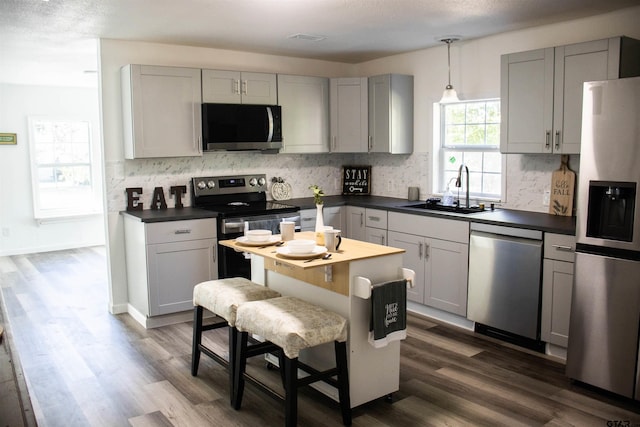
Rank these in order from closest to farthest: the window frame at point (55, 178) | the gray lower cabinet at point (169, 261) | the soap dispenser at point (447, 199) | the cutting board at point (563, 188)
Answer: the cutting board at point (563, 188) < the gray lower cabinet at point (169, 261) < the soap dispenser at point (447, 199) < the window frame at point (55, 178)

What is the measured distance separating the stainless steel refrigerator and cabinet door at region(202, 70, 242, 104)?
116 inches

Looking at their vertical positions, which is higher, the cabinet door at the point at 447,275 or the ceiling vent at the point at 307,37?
the ceiling vent at the point at 307,37

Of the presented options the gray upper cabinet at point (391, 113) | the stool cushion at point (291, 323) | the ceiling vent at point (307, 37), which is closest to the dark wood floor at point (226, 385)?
the stool cushion at point (291, 323)

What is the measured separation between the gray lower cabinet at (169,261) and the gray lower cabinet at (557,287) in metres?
2.57

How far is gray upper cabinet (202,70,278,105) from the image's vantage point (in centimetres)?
486

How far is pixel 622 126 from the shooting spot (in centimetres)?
305

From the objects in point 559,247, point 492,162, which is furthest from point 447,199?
point 559,247

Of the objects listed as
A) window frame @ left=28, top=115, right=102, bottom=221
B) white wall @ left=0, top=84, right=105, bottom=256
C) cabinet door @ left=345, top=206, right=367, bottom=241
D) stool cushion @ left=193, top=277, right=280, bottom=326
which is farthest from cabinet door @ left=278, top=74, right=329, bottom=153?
window frame @ left=28, top=115, right=102, bottom=221

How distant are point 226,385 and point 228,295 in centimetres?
60

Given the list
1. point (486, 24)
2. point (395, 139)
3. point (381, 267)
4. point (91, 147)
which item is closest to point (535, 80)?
point (486, 24)

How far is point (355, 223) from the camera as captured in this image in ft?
17.5

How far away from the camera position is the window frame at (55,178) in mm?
7648

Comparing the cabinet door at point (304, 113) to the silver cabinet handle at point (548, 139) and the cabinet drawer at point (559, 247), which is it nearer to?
the silver cabinet handle at point (548, 139)

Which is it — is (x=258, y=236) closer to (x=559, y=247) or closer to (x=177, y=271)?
(x=177, y=271)
